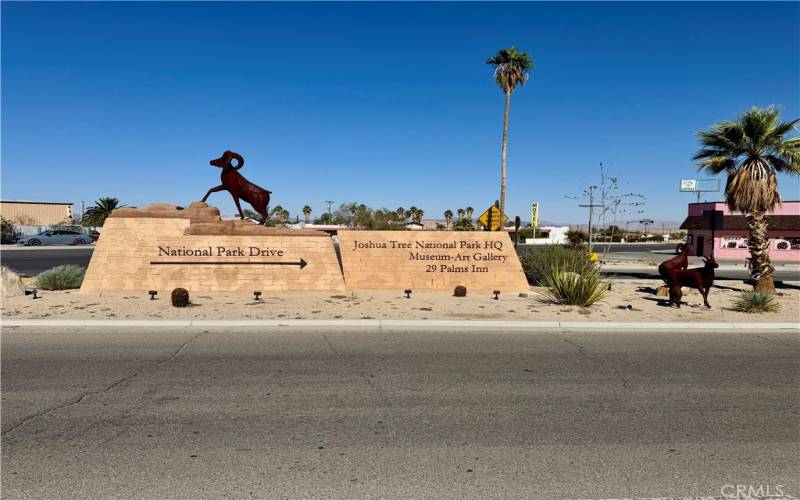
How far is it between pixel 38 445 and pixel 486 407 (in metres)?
4.24

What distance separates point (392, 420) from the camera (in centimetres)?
498

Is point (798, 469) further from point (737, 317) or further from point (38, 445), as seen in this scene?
point (737, 317)

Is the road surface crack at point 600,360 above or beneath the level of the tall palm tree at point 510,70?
beneath

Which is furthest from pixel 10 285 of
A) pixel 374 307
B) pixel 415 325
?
pixel 415 325

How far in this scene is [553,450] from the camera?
14.2ft

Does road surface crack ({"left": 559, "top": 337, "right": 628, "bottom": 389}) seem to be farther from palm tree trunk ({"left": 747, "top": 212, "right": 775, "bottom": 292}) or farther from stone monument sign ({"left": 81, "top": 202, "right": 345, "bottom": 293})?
palm tree trunk ({"left": 747, "top": 212, "right": 775, "bottom": 292})

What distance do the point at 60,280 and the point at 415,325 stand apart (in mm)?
10940

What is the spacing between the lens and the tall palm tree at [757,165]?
15195 millimetres

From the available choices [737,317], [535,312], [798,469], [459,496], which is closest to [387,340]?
[535,312]

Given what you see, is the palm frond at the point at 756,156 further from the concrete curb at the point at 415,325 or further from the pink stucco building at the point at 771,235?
the pink stucco building at the point at 771,235

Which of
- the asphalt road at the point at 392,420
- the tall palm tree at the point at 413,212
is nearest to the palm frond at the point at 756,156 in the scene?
the asphalt road at the point at 392,420

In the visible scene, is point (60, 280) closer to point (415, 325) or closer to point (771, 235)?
point (415, 325)

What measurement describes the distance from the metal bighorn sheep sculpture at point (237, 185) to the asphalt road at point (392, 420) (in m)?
7.40

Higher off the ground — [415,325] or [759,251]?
[759,251]
